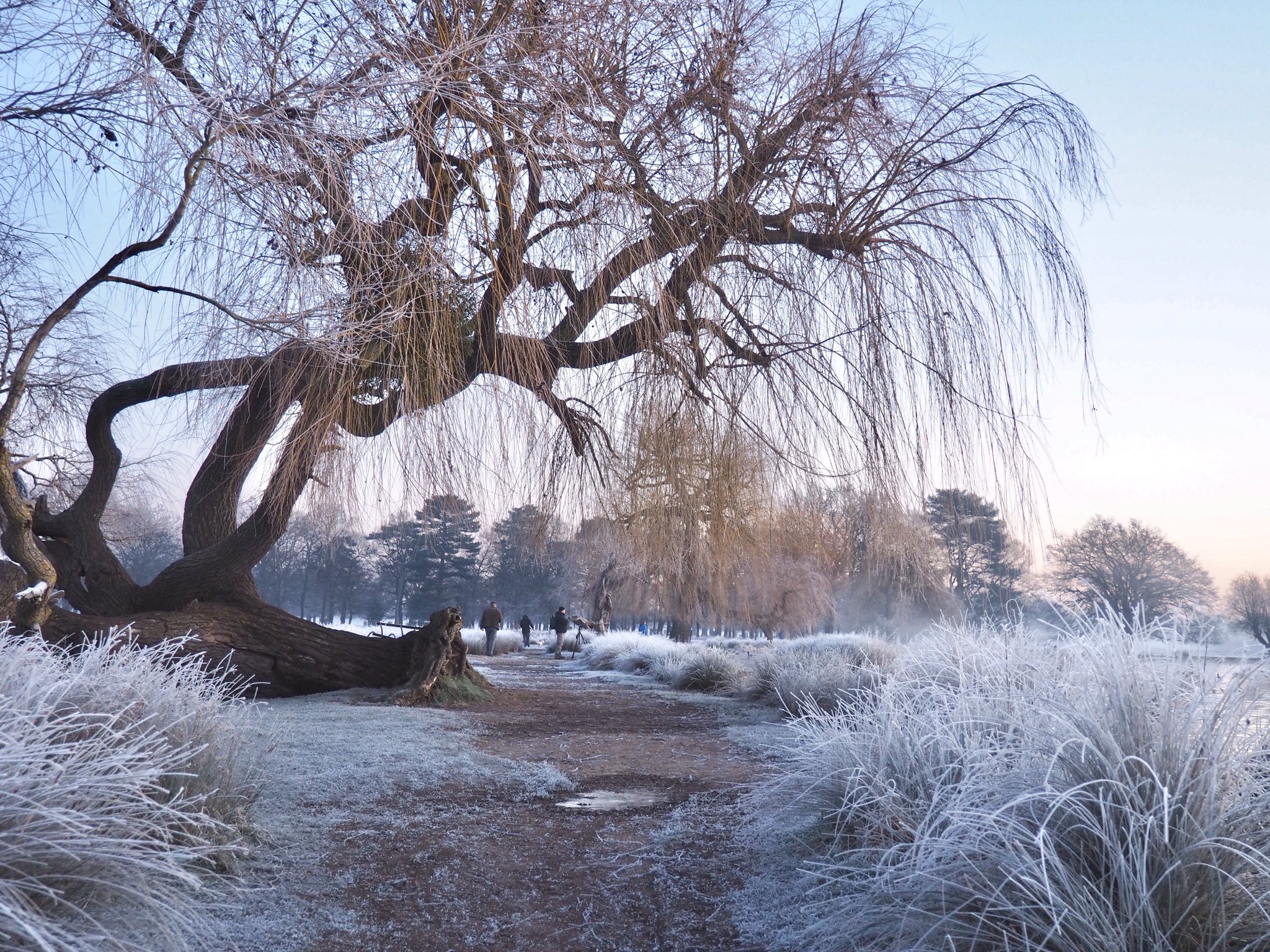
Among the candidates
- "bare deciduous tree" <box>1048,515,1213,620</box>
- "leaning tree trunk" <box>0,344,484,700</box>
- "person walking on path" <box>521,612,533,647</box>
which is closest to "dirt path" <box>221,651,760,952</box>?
"leaning tree trunk" <box>0,344,484,700</box>

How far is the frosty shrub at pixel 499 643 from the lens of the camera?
82.4ft

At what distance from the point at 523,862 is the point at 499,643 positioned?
79.4ft

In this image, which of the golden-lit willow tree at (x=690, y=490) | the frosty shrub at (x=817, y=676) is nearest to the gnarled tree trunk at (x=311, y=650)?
the frosty shrub at (x=817, y=676)

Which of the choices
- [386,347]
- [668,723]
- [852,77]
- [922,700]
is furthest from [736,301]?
[668,723]

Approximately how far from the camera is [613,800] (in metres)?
4.33

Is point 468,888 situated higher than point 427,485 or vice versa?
point 427,485

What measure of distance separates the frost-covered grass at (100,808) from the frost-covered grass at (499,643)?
21195mm

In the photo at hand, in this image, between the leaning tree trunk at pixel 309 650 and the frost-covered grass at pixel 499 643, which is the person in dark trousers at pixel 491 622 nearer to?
the frost-covered grass at pixel 499 643

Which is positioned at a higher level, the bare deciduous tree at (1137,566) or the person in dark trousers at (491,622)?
the bare deciduous tree at (1137,566)

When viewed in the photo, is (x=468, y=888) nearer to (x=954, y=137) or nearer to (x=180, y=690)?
(x=180, y=690)

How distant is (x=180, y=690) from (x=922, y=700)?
305 centimetres

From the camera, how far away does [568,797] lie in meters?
4.38

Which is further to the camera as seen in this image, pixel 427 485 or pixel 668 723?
Result: pixel 668 723

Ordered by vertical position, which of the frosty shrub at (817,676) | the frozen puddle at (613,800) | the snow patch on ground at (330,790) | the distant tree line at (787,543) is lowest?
the frozen puddle at (613,800)
